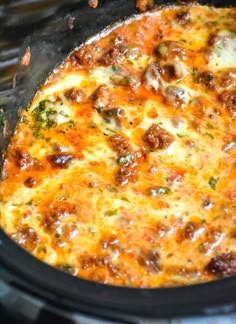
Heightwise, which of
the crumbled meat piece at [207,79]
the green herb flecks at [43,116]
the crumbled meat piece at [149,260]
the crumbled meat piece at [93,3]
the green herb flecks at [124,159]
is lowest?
the crumbled meat piece at [207,79]

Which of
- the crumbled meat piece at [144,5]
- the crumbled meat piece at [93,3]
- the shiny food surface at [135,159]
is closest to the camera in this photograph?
the shiny food surface at [135,159]

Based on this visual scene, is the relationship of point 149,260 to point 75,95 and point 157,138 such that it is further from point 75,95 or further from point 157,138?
point 75,95

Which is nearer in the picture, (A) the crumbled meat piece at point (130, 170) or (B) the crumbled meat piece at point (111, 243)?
(B) the crumbled meat piece at point (111, 243)

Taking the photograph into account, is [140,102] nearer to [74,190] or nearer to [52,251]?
[74,190]

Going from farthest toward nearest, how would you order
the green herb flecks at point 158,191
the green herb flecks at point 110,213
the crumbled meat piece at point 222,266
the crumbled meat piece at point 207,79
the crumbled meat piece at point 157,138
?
the crumbled meat piece at point 207,79 < the crumbled meat piece at point 157,138 < the green herb flecks at point 158,191 < the green herb flecks at point 110,213 < the crumbled meat piece at point 222,266

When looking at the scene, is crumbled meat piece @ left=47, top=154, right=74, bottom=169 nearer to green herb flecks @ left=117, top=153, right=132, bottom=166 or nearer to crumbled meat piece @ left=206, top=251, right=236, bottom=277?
green herb flecks @ left=117, top=153, right=132, bottom=166

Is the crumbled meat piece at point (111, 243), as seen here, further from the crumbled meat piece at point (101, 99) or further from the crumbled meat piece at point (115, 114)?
the crumbled meat piece at point (101, 99)

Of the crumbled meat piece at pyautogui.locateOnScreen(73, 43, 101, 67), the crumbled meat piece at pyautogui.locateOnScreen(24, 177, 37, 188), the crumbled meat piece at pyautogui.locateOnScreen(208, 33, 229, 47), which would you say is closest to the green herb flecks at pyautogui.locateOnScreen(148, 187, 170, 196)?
the crumbled meat piece at pyautogui.locateOnScreen(24, 177, 37, 188)

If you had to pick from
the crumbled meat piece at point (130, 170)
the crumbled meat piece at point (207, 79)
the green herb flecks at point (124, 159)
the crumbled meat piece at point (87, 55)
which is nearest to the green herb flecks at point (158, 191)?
the crumbled meat piece at point (130, 170)
